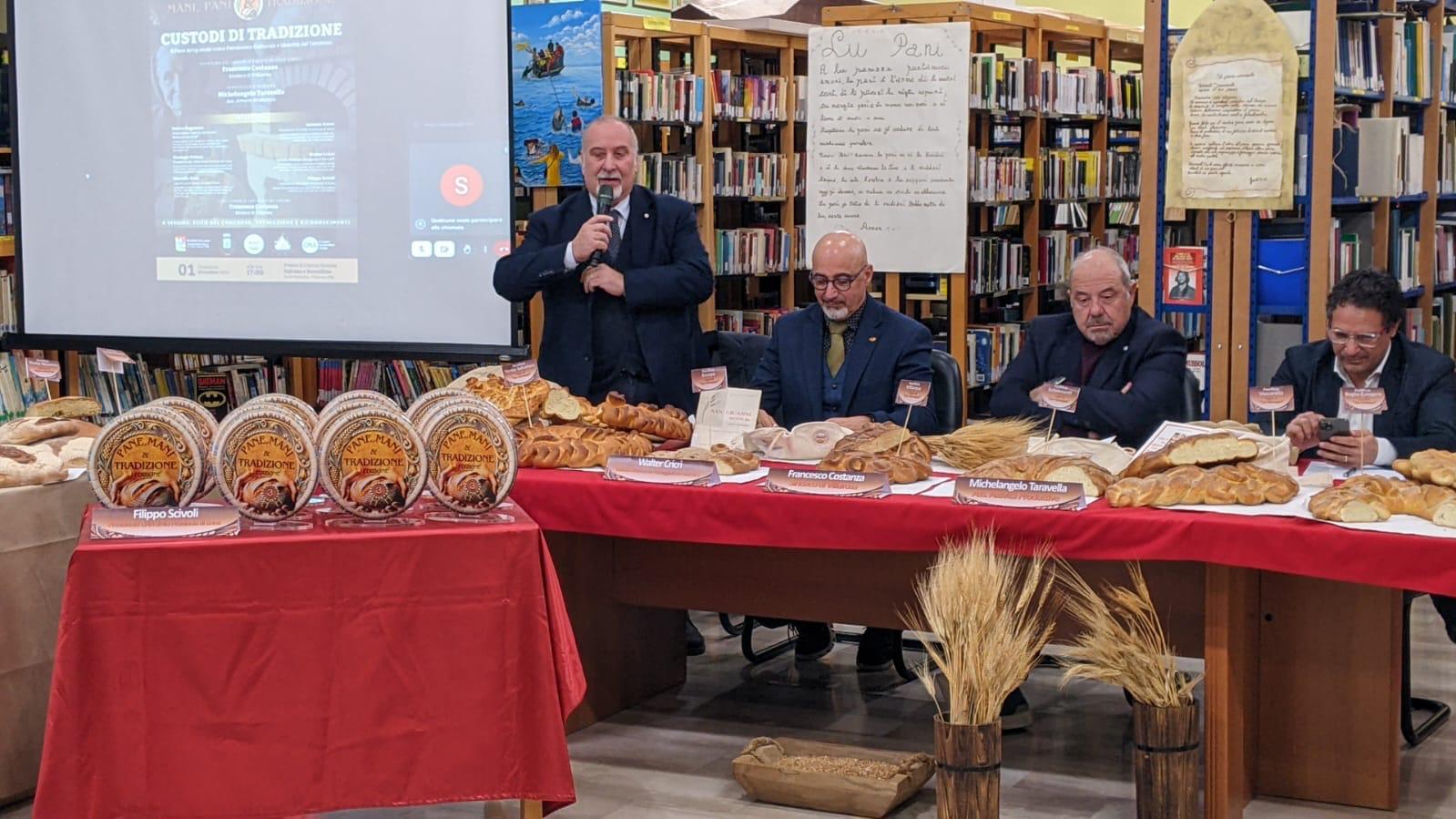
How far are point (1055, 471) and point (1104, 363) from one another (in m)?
1.07

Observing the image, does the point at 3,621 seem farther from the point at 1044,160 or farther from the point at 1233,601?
the point at 1044,160

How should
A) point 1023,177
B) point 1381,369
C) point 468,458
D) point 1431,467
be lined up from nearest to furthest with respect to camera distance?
point 468,458 → point 1431,467 → point 1381,369 → point 1023,177

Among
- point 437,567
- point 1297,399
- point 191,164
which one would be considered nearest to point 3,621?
point 437,567

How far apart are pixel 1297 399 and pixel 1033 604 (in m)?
1.28

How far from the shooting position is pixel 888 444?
12.5 feet

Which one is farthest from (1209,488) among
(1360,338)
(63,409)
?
(63,409)

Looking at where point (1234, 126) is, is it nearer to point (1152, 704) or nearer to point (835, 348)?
point (835, 348)

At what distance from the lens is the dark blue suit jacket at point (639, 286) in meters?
4.80

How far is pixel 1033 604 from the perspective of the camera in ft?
11.9

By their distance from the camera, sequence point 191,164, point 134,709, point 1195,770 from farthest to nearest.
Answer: point 191,164
point 1195,770
point 134,709

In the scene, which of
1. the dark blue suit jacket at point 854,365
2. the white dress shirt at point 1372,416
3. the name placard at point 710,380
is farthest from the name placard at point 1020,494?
the dark blue suit jacket at point 854,365

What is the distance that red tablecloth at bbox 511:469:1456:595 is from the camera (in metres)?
3.08

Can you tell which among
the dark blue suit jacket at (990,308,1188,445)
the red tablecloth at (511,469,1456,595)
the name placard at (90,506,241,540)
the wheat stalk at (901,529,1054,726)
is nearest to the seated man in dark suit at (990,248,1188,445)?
the dark blue suit jacket at (990,308,1188,445)

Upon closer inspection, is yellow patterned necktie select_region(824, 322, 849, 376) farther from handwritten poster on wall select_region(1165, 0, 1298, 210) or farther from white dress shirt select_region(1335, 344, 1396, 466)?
handwritten poster on wall select_region(1165, 0, 1298, 210)
